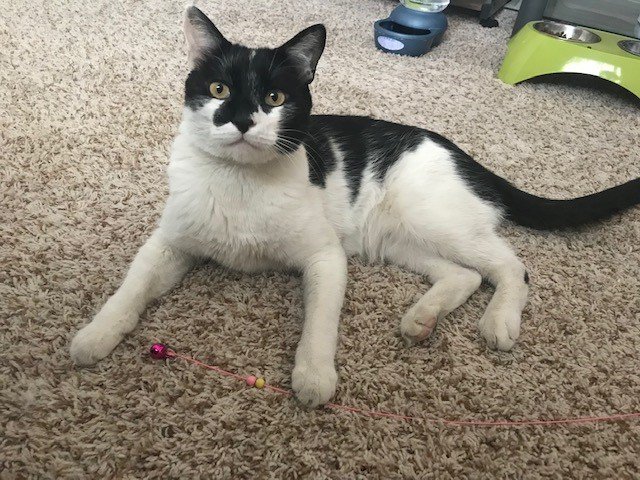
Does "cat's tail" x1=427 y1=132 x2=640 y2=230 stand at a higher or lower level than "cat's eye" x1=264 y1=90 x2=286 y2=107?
lower

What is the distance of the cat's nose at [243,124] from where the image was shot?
3.20ft

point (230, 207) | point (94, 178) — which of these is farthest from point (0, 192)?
point (230, 207)

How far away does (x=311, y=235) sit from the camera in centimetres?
120

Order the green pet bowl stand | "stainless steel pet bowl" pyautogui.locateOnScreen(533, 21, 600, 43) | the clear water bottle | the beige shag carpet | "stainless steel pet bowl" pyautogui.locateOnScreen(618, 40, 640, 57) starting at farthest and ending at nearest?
the clear water bottle → "stainless steel pet bowl" pyautogui.locateOnScreen(533, 21, 600, 43) → "stainless steel pet bowl" pyautogui.locateOnScreen(618, 40, 640, 57) → the green pet bowl stand → the beige shag carpet

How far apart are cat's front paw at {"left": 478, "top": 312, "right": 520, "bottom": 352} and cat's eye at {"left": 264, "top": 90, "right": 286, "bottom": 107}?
2.19ft

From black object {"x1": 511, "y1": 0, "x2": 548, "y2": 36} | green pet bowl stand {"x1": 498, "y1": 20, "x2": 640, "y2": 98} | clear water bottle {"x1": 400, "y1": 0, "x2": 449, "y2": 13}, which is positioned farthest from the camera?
black object {"x1": 511, "y1": 0, "x2": 548, "y2": 36}

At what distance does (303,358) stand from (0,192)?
39.8 inches

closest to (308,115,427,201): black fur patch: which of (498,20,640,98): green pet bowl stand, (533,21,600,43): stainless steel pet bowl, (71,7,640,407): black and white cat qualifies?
(71,7,640,407): black and white cat

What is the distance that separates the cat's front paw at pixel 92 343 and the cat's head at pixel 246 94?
0.42m

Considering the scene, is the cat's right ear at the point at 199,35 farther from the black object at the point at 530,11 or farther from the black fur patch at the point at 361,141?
the black object at the point at 530,11

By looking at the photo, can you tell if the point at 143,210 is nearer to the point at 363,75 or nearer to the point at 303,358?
the point at 303,358

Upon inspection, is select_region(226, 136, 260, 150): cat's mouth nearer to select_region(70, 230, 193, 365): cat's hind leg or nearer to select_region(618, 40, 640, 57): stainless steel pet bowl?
select_region(70, 230, 193, 365): cat's hind leg

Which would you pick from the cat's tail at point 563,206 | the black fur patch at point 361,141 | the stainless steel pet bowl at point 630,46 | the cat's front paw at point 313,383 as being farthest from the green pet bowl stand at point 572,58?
the cat's front paw at point 313,383

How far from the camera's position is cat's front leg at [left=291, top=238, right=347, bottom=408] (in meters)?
0.97
